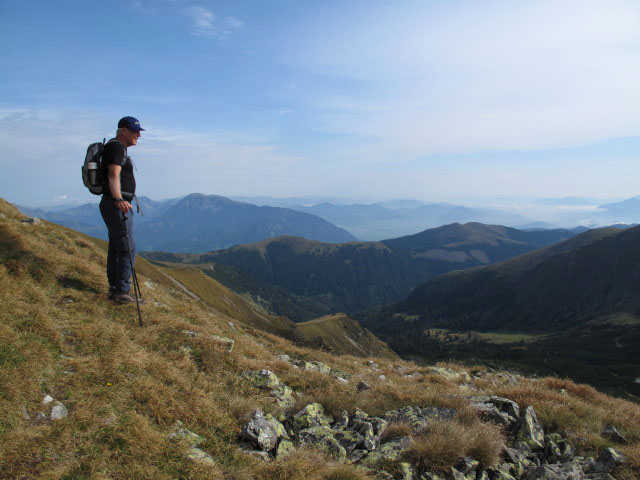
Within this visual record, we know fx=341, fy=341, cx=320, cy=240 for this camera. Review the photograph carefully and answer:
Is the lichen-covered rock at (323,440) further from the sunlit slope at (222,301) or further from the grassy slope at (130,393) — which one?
the sunlit slope at (222,301)

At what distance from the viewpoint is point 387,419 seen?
7.82 m

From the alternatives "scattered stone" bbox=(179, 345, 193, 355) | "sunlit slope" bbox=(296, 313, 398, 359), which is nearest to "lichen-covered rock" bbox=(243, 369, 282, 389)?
"scattered stone" bbox=(179, 345, 193, 355)

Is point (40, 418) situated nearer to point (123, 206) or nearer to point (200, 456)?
point (200, 456)

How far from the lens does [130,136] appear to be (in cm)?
988

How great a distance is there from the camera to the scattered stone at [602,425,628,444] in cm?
809

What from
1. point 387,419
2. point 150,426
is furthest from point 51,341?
point 387,419

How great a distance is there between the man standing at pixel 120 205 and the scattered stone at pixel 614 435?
1338 centimetres

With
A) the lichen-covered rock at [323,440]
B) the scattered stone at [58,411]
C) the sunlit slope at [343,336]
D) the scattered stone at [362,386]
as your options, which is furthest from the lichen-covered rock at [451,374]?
the sunlit slope at [343,336]

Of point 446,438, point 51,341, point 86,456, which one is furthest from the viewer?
point 51,341

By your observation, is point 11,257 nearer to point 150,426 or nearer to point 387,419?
point 150,426

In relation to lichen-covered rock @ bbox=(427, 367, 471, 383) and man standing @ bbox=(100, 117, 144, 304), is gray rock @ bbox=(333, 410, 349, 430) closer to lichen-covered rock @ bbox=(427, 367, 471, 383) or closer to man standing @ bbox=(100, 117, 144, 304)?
man standing @ bbox=(100, 117, 144, 304)

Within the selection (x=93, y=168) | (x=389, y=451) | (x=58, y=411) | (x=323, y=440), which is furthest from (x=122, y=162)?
(x=389, y=451)

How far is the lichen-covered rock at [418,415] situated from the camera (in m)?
7.55

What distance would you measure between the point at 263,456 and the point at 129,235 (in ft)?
24.9
